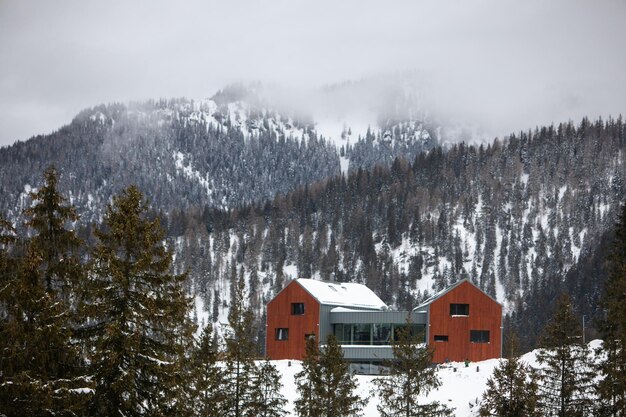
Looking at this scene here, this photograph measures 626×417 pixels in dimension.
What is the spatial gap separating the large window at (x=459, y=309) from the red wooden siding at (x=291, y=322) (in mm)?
12018

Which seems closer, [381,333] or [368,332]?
[381,333]

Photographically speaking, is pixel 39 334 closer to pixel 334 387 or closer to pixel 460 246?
pixel 334 387

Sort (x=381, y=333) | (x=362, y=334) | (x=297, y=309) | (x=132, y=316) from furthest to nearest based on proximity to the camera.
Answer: (x=297, y=309) < (x=362, y=334) < (x=381, y=333) < (x=132, y=316)

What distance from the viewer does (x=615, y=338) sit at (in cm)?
3722

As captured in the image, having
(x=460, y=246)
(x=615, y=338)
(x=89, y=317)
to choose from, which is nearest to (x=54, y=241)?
(x=89, y=317)

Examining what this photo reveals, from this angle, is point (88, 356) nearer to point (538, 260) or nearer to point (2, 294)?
point (2, 294)

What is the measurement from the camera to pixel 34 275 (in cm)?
2017

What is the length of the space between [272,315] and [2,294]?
192 feet

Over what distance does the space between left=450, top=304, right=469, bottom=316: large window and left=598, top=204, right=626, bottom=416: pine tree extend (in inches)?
1172

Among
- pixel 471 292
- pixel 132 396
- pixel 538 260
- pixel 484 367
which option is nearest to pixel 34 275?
pixel 132 396

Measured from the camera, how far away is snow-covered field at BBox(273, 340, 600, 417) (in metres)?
49.4

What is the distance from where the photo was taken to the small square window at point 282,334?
251 ft

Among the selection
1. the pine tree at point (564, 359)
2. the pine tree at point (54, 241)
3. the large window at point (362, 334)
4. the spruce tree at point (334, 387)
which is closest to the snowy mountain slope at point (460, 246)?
the large window at point (362, 334)

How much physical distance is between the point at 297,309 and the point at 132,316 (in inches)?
2181
